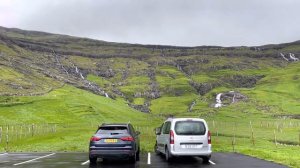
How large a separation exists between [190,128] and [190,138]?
67 centimetres

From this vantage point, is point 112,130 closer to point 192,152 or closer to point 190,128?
point 190,128

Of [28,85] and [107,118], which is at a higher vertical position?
[28,85]

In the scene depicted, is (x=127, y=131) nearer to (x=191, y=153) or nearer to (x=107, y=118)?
(x=191, y=153)

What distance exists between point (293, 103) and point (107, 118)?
90864mm

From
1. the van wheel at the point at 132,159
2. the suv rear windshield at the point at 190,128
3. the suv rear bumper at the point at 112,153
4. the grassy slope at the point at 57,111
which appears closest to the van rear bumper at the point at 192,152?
the suv rear windshield at the point at 190,128

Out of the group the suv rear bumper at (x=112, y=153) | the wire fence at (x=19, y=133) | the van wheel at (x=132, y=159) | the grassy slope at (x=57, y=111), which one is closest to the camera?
the suv rear bumper at (x=112, y=153)

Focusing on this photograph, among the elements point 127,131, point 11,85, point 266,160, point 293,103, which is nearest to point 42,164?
point 127,131

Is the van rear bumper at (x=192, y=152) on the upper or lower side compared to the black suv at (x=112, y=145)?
lower

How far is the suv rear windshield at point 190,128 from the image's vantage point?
85.8 ft

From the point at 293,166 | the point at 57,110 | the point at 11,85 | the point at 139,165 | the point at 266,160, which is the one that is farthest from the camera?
the point at 11,85

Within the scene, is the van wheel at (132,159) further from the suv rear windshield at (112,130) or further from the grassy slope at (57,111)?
the grassy slope at (57,111)

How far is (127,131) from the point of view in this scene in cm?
2547

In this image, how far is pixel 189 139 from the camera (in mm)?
25891

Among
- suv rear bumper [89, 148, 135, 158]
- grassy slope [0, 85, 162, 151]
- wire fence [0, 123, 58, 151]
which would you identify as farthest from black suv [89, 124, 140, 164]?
grassy slope [0, 85, 162, 151]
